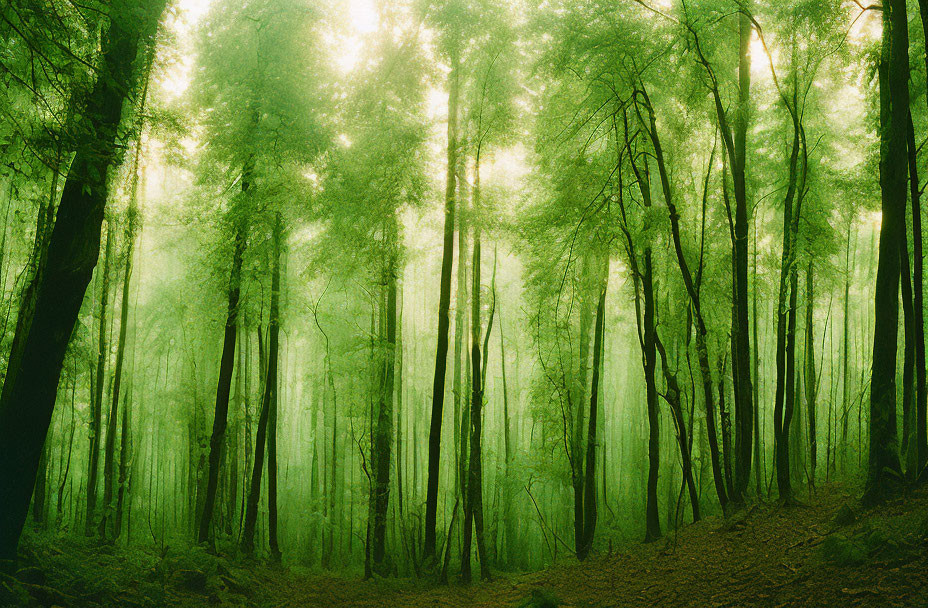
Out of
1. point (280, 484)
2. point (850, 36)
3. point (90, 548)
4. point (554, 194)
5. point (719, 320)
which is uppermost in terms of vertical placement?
point (850, 36)

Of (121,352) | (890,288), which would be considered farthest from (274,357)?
(890,288)

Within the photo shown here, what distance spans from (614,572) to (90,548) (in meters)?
6.14

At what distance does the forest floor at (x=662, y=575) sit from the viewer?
296 centimetres

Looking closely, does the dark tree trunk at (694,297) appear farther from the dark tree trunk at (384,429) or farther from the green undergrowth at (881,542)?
the dark tree trunk at (384,429)

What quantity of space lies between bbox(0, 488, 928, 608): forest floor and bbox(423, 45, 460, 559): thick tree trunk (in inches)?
41.5

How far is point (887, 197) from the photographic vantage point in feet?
12.9

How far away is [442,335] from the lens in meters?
7.31

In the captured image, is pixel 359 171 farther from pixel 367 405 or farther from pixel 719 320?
pixel 719 320

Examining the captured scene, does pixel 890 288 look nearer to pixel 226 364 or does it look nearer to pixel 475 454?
pixel 475 454

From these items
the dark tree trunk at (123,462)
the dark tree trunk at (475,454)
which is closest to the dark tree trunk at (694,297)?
the dark tree trunk at (475,454)

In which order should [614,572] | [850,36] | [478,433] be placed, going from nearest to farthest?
1. [850,36]
2. [614,572]
3. [478,433]

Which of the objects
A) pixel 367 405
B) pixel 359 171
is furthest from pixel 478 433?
pixel 359 171

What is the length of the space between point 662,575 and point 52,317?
5.76 metres

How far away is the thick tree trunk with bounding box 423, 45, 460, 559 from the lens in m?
7.16
